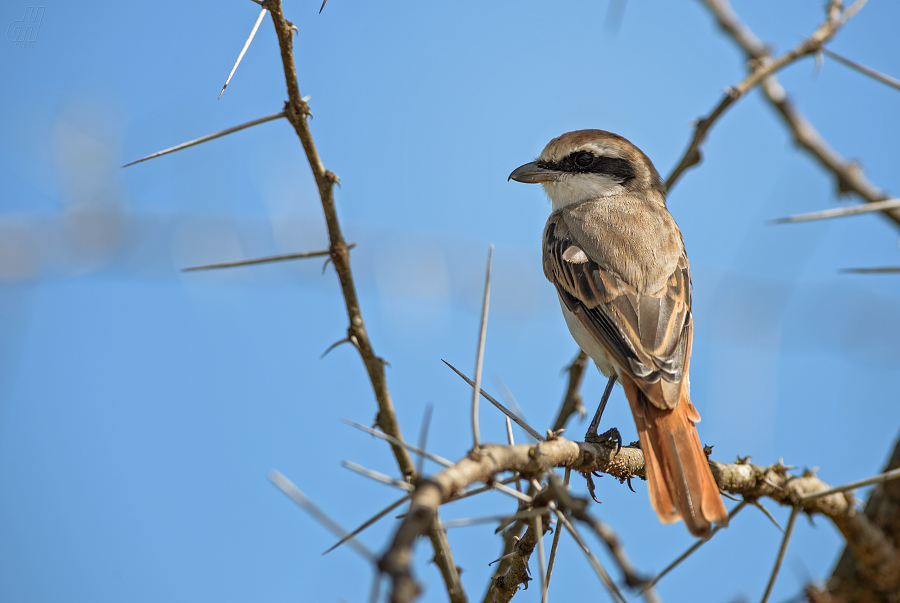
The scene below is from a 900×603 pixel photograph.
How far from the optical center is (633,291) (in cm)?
418

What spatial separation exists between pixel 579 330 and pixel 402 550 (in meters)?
3.39

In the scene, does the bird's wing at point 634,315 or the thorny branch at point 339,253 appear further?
the bird's wing at point 634,315

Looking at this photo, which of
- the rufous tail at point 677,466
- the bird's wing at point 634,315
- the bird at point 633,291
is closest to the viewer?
the rufous tail at point 677,466

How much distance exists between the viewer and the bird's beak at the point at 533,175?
5438 mm

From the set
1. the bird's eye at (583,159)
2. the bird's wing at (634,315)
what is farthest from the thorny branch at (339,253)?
the bird's eye at (583,159)

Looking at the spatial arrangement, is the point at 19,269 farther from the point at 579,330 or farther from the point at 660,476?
the point at 579,330

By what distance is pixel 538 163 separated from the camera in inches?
220

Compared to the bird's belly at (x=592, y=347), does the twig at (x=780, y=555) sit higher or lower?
lower

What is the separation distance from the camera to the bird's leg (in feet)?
12.4

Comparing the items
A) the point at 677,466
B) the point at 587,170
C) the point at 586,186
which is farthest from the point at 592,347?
the point at 587,170

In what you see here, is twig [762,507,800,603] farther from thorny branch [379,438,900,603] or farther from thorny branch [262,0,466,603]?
thorny branch [262,0,466,603]

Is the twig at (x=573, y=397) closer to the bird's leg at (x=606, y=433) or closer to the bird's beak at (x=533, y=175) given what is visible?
the bird's leg at (x=606, y=433)

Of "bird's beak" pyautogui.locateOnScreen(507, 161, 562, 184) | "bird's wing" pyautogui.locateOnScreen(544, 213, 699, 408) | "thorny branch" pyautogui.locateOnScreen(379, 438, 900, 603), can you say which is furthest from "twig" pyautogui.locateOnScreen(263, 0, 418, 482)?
"bird's beak" pyautogui.locateOnScreen(507, 161, 562, 184)

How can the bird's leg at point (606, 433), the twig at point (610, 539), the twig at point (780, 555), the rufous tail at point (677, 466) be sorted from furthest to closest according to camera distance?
the bird's leg at point (606, 433) < the rufous tail at point (677, 466) < the twig at point (780, 555) < the twig at point (610, 539)
